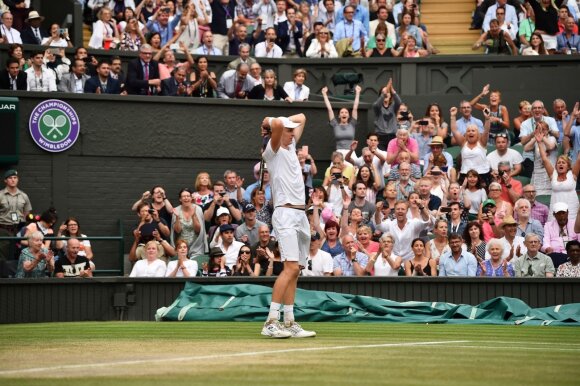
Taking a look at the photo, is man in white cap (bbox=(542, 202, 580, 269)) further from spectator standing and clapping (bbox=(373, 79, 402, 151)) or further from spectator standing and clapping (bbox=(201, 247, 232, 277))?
spectator standing and clapping (bbox=(201, 247, 232, 277))

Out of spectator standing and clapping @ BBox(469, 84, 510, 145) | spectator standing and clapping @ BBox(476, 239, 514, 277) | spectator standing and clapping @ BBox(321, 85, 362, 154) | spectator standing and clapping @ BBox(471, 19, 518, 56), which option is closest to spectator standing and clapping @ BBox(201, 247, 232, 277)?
spectator standing and clapping @ BBox(476, 239, 514, 277)

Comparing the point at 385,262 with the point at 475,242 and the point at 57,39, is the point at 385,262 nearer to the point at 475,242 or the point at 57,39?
the point at 475,242

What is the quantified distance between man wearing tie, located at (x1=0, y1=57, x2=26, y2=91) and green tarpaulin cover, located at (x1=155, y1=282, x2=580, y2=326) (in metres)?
7.19

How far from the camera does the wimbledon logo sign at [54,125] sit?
75.6 ft

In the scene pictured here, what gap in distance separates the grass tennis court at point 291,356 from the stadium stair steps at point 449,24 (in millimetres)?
14286

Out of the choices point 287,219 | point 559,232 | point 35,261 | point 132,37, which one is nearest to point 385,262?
point 559,232

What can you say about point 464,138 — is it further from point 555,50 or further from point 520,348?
point 520,348

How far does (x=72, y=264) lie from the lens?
1922 cm

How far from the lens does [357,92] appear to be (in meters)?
24.1

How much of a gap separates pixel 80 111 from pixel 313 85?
5429 millimetres

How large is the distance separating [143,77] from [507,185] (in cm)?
747

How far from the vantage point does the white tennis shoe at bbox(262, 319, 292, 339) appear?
12977mm

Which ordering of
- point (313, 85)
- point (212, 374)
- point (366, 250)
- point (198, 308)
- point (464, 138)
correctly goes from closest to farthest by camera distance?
point (212, 374), point (198, 308), point (366, 250), point (464, 138), point (313, 85)

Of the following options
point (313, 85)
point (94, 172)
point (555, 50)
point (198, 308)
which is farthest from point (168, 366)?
point (555, 50)
